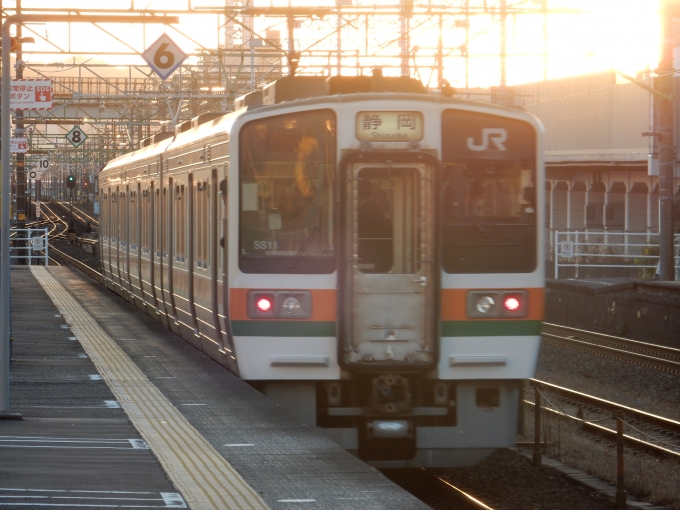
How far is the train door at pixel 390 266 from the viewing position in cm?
842

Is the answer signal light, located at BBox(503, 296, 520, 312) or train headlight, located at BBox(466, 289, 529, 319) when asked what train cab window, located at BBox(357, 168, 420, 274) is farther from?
signal light, located at BBox(503, 296, 520, 312)

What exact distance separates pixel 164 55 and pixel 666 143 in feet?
28.3

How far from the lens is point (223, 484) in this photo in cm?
604

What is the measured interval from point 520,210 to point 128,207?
1094cm

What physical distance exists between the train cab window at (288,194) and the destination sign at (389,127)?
220mm

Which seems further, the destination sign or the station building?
the station building

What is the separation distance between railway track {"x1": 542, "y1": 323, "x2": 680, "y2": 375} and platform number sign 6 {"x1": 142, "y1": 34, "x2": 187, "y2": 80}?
7.50m

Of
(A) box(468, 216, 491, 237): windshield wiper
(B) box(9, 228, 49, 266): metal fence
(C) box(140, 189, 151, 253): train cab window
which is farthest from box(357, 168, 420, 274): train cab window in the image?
(B) box(9, 228, 49, 266): metal fence

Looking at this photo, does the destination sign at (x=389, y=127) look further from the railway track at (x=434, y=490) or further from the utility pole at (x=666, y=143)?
the utility pole at (x=666, y=143)

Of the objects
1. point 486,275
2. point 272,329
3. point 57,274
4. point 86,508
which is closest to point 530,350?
point 486,275

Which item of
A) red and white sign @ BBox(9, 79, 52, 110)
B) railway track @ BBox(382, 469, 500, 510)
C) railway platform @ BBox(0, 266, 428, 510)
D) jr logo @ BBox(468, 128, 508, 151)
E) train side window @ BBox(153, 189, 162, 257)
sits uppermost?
red and white sign @ BBox(9, 79, 52, 110)

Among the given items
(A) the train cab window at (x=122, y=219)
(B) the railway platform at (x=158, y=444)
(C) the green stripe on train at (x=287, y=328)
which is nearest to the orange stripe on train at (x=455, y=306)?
(C) the green stripe on train at (x=287, y=328)

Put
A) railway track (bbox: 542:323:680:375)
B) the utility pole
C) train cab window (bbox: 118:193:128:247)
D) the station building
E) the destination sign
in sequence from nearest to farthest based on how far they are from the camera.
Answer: the destination sign → railway track (bbox: 542:323:680:375) → train cab window (bbox: 118:193:128:247) → the utility pole → the station building

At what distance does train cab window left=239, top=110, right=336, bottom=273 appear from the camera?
8.50 metres
